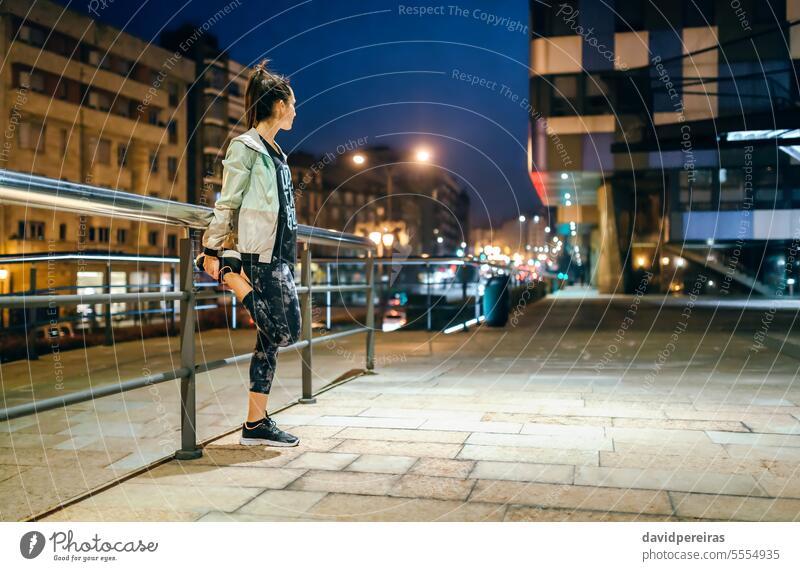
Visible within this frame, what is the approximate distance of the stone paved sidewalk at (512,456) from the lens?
300 centimetres

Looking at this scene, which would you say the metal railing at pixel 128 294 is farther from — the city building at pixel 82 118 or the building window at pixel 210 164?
the building window at pixel 210 164

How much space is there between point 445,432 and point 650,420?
1.39 metres

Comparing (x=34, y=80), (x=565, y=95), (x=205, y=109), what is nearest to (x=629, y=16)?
(x=565, y=95)

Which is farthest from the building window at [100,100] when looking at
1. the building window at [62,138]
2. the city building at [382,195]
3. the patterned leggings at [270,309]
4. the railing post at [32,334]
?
the patterned leggings at [270,309]

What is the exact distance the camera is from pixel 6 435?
14.6 feet

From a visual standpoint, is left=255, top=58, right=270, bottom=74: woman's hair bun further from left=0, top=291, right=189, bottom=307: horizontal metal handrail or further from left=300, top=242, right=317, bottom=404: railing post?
left=300, top=242, right=317, bottom=404: railing post

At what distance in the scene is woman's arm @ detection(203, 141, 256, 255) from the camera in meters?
3.71

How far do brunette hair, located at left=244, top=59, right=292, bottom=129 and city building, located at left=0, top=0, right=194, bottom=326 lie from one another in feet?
88.6

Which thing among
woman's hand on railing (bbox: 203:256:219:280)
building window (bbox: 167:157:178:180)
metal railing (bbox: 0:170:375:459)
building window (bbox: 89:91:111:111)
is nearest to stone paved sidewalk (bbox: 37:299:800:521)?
metal railing (bbox: 0:170:375:459)

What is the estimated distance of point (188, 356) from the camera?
3.96 meters
